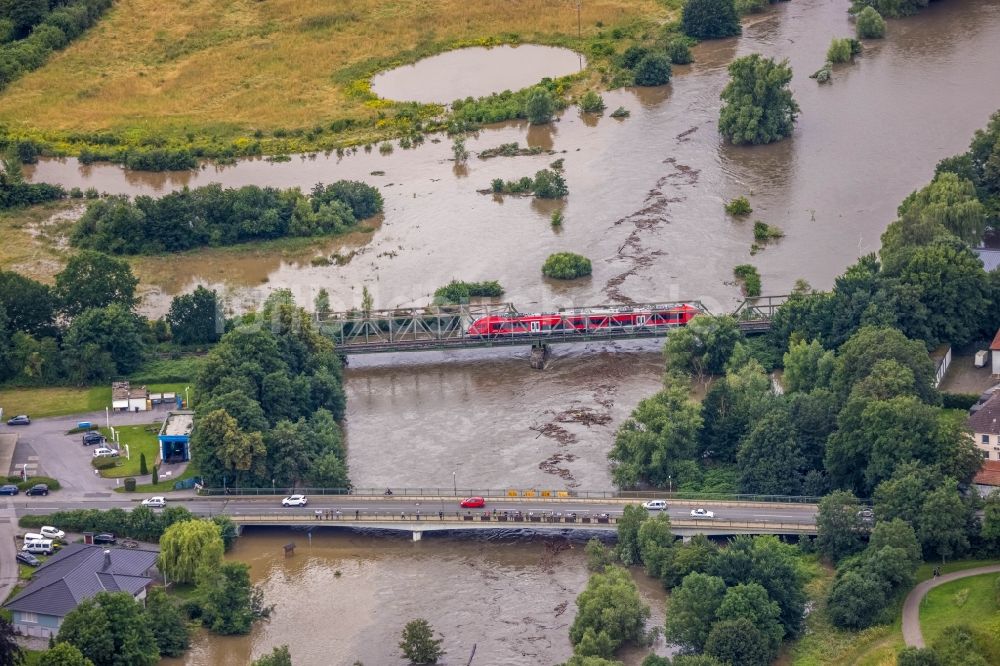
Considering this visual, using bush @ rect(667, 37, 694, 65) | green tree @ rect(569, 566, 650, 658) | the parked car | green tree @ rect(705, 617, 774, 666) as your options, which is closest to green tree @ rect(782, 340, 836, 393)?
green tree @ rect(569, 566, 650, 658)

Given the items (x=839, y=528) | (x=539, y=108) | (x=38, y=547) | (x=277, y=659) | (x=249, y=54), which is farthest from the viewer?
(x=249, y=54)

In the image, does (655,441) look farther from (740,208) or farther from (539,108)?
(539,108)

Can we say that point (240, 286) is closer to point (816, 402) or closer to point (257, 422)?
point (257, 422)

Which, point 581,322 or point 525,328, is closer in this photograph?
point 525,328

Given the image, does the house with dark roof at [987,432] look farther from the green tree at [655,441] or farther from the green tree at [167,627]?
the green tree at [167,627]

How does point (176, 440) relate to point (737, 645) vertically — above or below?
above

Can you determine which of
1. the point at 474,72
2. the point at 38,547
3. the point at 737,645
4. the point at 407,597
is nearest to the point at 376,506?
the point at 407,597
